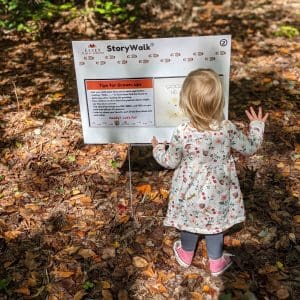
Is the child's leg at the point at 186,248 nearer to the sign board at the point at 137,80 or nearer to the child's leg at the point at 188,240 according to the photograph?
the child's leg at the point at 188,240

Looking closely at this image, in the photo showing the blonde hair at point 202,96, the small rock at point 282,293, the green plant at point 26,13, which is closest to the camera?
the blonde hair at point 202,96

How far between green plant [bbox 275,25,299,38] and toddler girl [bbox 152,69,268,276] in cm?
478

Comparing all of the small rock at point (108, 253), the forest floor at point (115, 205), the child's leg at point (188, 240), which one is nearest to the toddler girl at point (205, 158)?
the child's leg at point (188, 240)

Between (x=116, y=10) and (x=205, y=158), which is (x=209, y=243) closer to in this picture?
(x=205, y=158)

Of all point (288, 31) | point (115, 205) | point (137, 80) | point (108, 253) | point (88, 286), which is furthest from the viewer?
point (288, 31)

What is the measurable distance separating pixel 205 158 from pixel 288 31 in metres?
5.23

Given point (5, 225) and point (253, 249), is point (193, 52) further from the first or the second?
point (5, 225)

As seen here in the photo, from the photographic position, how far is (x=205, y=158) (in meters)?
2.67

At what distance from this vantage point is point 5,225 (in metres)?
3.72

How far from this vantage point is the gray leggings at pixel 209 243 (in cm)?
306

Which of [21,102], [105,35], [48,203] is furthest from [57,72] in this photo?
[48,203]

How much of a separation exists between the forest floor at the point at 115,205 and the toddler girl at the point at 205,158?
1.72ft

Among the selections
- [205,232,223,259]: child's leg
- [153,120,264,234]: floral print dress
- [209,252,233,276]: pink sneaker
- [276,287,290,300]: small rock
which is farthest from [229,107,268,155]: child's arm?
[276,287,290,300]: small rock

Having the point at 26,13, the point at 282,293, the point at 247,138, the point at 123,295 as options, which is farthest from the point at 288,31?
the point at 123,295
